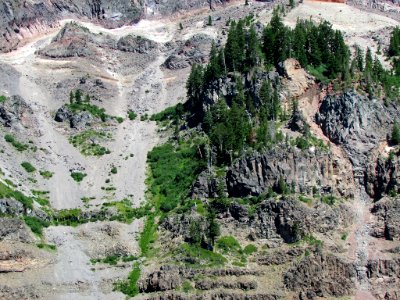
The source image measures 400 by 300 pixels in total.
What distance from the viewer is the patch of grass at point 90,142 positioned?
4937 inches

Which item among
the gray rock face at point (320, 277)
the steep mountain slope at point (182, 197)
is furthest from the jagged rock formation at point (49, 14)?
the gray rock face at point (320, 277)

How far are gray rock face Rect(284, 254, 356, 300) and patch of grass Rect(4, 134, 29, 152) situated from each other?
48.9 m

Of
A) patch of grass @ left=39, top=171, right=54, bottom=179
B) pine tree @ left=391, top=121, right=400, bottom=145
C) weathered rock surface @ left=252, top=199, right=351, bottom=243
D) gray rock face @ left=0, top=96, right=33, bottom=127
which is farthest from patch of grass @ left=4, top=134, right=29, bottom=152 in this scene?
pine tree @ left=391, top=121, right=400, bottom=145

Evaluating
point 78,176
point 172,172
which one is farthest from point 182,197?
point 78,176

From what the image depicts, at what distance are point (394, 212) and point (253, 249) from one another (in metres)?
19.5

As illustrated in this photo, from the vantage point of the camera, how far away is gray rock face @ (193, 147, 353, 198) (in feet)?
341

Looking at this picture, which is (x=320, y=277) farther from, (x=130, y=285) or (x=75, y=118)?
(x=75, y=118)

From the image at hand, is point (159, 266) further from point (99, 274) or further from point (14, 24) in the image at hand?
point (14, 24)

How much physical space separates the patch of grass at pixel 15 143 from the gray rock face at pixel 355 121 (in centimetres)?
4430

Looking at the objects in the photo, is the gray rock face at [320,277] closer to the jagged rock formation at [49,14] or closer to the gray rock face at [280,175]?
the gray rock face at [280,175]

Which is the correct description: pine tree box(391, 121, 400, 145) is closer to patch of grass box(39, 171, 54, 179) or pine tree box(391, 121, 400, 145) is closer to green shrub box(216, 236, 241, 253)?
green shrub box(216, 236, 241, 253)

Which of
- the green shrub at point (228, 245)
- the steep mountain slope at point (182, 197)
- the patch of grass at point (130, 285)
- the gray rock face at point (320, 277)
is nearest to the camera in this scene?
the gray rock face at point (320, 277)

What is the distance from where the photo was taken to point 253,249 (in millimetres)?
97312

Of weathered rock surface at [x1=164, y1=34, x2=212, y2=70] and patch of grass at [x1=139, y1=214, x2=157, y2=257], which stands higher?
weathered rock surface at [x1=164, y1=34, x2=212, y2=70]
